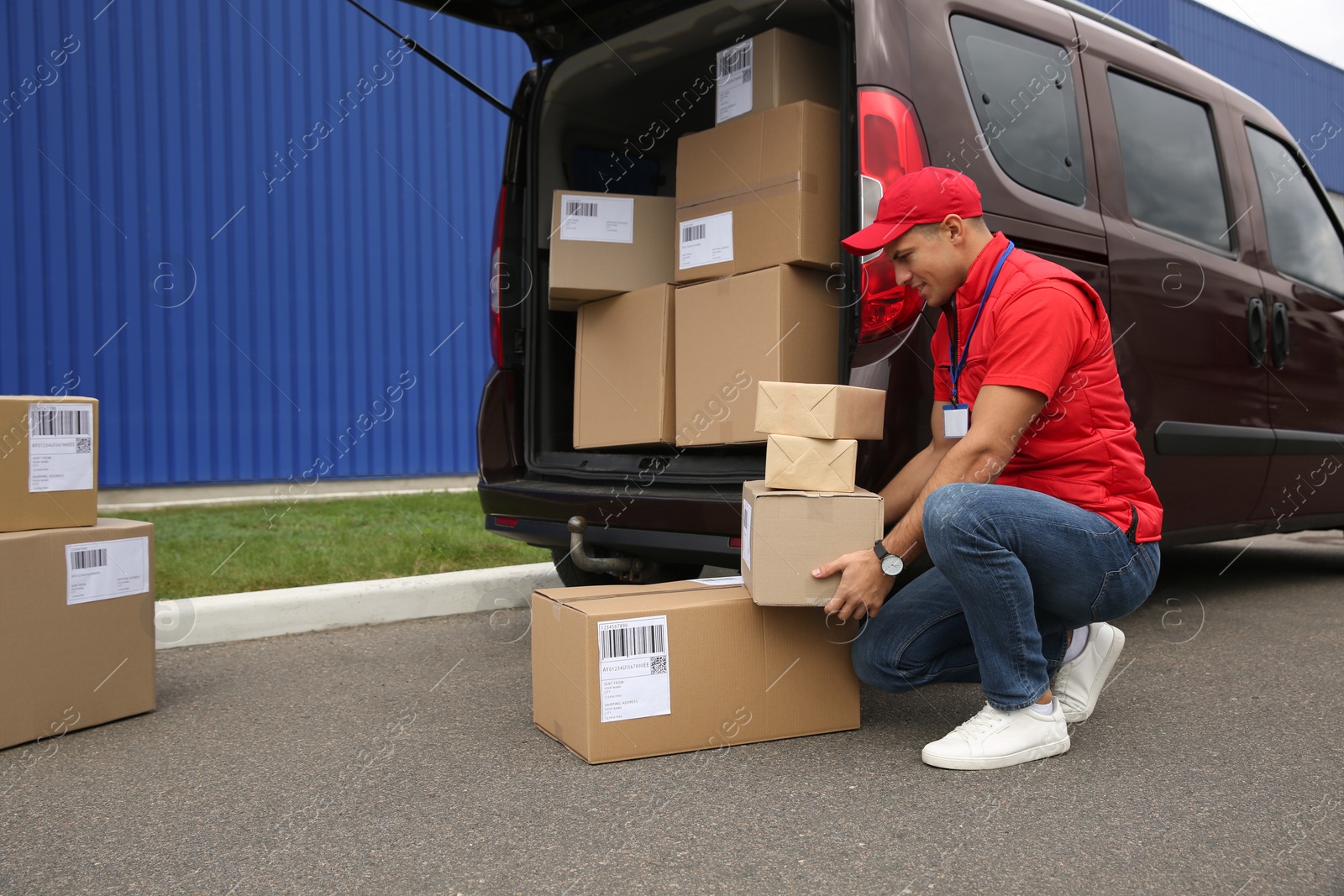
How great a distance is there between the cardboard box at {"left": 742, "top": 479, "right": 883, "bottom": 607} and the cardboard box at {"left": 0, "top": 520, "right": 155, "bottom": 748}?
1.50 m

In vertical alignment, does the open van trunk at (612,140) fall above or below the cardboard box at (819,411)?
above

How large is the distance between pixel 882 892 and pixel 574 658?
82cm

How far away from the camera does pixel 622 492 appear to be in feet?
8.96

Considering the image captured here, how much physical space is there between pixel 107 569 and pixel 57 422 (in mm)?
361

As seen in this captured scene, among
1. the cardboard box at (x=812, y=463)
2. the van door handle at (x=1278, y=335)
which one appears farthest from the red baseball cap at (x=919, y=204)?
the van door handle at (x=1278, y=335)

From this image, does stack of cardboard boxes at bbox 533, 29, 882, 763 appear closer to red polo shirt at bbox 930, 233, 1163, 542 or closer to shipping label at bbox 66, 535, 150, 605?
red polo shirt at bbox 930, 233, 1163, 542

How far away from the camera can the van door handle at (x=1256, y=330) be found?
10.6ft

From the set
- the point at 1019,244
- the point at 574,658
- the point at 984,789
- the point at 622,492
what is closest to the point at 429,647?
the point at 622,492

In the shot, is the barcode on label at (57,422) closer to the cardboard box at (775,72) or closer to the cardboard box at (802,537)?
the cardboard box at (802,537)

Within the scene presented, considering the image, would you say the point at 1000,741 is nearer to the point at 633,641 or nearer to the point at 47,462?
the point at 633,641

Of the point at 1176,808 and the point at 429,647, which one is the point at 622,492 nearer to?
the point at 429,647

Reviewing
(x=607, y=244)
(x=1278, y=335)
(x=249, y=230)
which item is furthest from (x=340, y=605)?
(x=249, y=230)

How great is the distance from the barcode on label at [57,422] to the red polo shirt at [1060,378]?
2025mm

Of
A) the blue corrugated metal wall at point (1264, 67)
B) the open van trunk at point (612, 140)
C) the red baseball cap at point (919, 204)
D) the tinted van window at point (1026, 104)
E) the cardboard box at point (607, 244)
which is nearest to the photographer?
the red baseball cap at point (919, 204)
